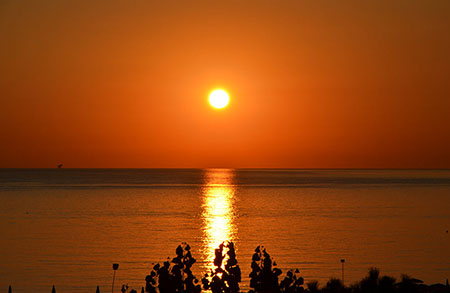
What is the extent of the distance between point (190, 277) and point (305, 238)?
201 feet

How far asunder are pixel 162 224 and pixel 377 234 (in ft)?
106

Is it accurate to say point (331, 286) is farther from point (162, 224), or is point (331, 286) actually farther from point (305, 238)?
point (162, 224)

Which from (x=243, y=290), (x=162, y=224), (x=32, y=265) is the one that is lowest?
(x=243, y=290)

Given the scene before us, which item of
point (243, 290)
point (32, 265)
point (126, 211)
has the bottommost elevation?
point (243, 290)

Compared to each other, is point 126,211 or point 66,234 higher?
point 126,211

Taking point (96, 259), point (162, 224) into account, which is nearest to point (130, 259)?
point (96, 259)

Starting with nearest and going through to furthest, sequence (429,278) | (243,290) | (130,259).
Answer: (243,290), (429,278), (130,259)

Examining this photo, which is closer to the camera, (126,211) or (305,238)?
(305,238)

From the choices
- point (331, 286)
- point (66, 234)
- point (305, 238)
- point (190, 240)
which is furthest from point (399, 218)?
point (331, 286)

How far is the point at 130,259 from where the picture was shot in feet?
198

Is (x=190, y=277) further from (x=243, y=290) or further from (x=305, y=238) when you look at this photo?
(x=305, y=238)

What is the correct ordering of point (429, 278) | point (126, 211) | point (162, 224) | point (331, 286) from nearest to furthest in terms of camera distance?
point (331, 286), point (429, 278), point (162, 224), point (126, 211)

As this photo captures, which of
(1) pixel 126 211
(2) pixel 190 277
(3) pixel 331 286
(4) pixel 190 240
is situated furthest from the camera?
(1) pixel 126 211

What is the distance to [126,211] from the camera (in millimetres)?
120750
